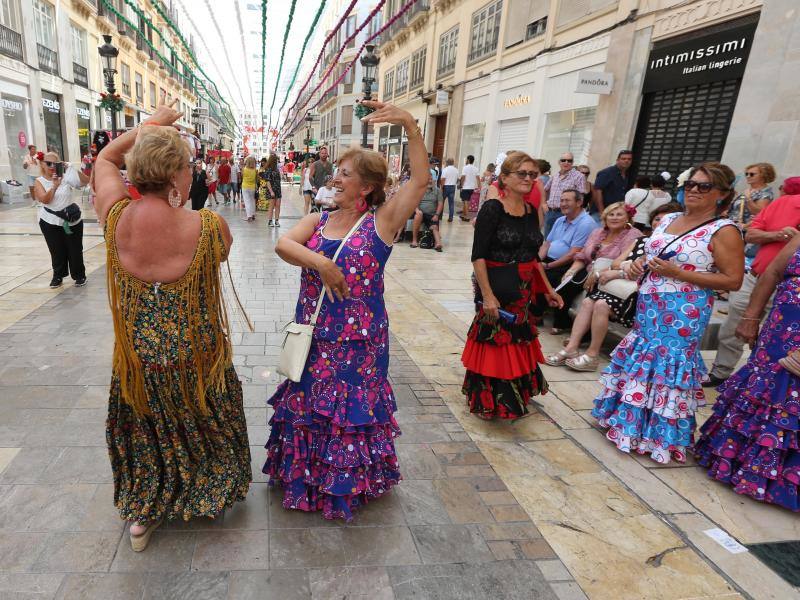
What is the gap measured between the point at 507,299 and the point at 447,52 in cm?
2108

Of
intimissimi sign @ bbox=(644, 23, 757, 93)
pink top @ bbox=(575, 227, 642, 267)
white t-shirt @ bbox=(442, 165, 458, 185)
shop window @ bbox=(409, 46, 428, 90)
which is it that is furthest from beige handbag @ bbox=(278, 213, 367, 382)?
shop window @ bbox=(409, 46, 428, 90)

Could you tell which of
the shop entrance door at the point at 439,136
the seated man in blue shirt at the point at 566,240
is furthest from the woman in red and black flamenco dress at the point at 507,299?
the shop entrance door at the point at 439,136

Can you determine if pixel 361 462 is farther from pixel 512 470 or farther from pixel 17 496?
pixel 17 496

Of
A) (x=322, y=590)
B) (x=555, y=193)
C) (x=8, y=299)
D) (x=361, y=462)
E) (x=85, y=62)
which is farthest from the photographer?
(x=85, y=62)

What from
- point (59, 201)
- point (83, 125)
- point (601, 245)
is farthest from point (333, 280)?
point (83, 125)

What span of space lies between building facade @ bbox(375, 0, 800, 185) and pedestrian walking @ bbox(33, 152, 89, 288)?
9351 mm

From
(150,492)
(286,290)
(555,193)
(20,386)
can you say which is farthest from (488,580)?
(555,193)

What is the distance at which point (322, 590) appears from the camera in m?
2.07

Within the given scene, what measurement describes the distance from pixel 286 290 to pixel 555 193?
222 inches

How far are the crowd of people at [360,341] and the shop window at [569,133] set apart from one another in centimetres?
866

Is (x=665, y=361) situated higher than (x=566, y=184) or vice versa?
(x=566, y=184)

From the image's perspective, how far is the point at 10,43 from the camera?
56.8 ft

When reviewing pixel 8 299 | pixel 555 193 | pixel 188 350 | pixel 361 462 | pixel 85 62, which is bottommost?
pixel 8 299

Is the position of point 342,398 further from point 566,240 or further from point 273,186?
point 273,186
